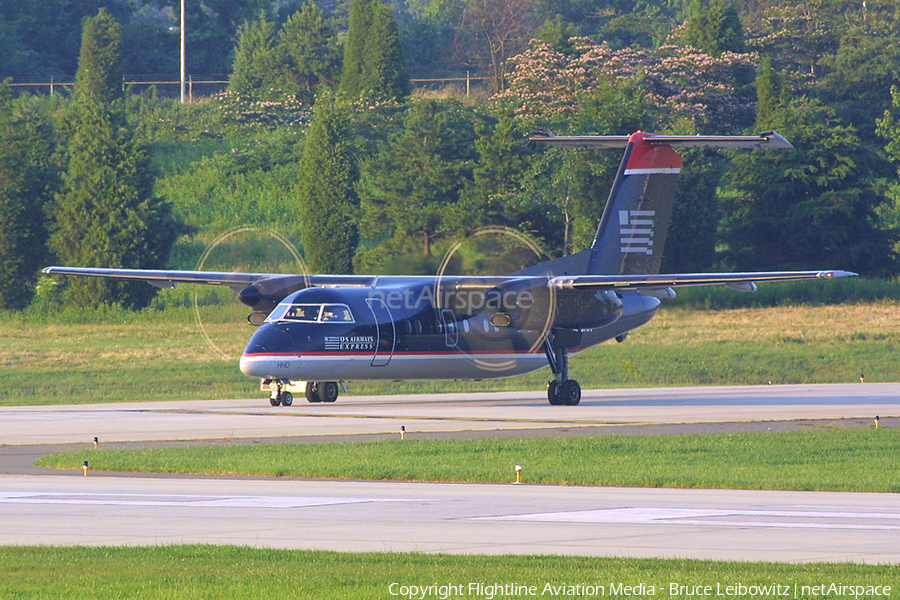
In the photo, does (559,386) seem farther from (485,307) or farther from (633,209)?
(633,209)

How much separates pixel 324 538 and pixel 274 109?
61914 mm

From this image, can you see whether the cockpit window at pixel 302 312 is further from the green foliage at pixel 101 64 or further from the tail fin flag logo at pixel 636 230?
the green foliage at pixel 101 64

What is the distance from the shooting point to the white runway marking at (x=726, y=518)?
1205 cm

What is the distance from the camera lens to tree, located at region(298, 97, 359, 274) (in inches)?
2179

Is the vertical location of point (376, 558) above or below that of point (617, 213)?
below

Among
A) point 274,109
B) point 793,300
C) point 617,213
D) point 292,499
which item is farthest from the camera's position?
point 274,109

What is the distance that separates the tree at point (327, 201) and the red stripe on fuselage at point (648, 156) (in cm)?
2479

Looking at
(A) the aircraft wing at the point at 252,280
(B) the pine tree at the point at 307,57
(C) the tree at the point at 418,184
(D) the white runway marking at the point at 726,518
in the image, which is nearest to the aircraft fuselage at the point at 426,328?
(A) the aircraft wing at the point at 252,280

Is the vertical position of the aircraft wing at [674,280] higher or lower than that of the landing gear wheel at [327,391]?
higher

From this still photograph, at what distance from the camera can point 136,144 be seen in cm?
5922

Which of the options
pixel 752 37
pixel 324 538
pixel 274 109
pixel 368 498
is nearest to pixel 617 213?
pixel 368 498

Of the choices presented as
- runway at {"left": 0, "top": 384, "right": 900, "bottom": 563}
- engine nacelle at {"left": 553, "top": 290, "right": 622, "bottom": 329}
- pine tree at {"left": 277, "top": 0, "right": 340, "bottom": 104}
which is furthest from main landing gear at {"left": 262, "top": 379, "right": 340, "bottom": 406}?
pine tree at {"left": 277, "top": 0, "right": 340, "bottom": 104}

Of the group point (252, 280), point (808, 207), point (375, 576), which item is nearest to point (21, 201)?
point (252, 280)

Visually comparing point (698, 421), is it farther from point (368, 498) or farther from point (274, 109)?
point (274, 109)
